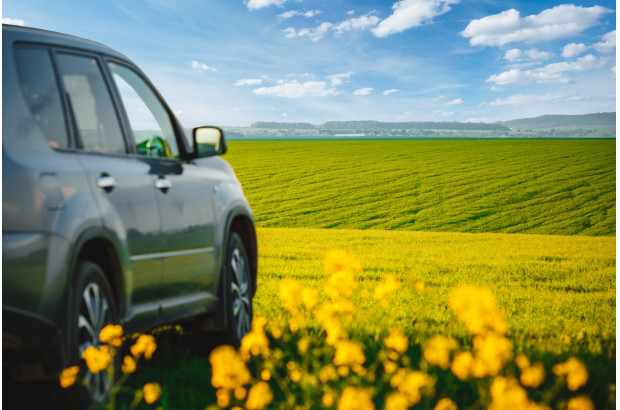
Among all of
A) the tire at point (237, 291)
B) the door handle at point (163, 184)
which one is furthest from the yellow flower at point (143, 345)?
the tire at point (237, 291)

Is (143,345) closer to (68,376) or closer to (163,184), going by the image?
(68,376)

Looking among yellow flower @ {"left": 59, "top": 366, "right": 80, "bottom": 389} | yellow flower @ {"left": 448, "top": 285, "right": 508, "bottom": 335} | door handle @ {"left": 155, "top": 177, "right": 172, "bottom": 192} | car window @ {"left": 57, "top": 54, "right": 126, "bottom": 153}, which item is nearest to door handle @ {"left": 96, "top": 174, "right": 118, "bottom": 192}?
car window @ {"left": 57, "top": 54, "right": 126, "bottom": 153}

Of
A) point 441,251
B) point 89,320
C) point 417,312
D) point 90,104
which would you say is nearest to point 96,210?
point 89,320

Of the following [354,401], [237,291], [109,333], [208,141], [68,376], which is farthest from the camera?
[237,291]

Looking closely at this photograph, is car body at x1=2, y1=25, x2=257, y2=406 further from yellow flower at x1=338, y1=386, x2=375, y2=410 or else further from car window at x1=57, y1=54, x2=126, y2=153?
yellow flower at x1=338, y1=386, x2=375, y2=410

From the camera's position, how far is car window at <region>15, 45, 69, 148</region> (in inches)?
144

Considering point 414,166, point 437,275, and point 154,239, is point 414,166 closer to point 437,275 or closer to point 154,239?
point 437,275

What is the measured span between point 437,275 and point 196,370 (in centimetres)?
707

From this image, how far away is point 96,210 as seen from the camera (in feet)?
12.6

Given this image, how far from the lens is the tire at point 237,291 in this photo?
564 cm

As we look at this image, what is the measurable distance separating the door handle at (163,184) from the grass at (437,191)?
25618 mm

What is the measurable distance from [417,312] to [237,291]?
8.06ft

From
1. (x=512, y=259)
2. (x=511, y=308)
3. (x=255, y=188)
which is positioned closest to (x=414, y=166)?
(x=255, y=188)

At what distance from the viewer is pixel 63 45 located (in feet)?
13.6
